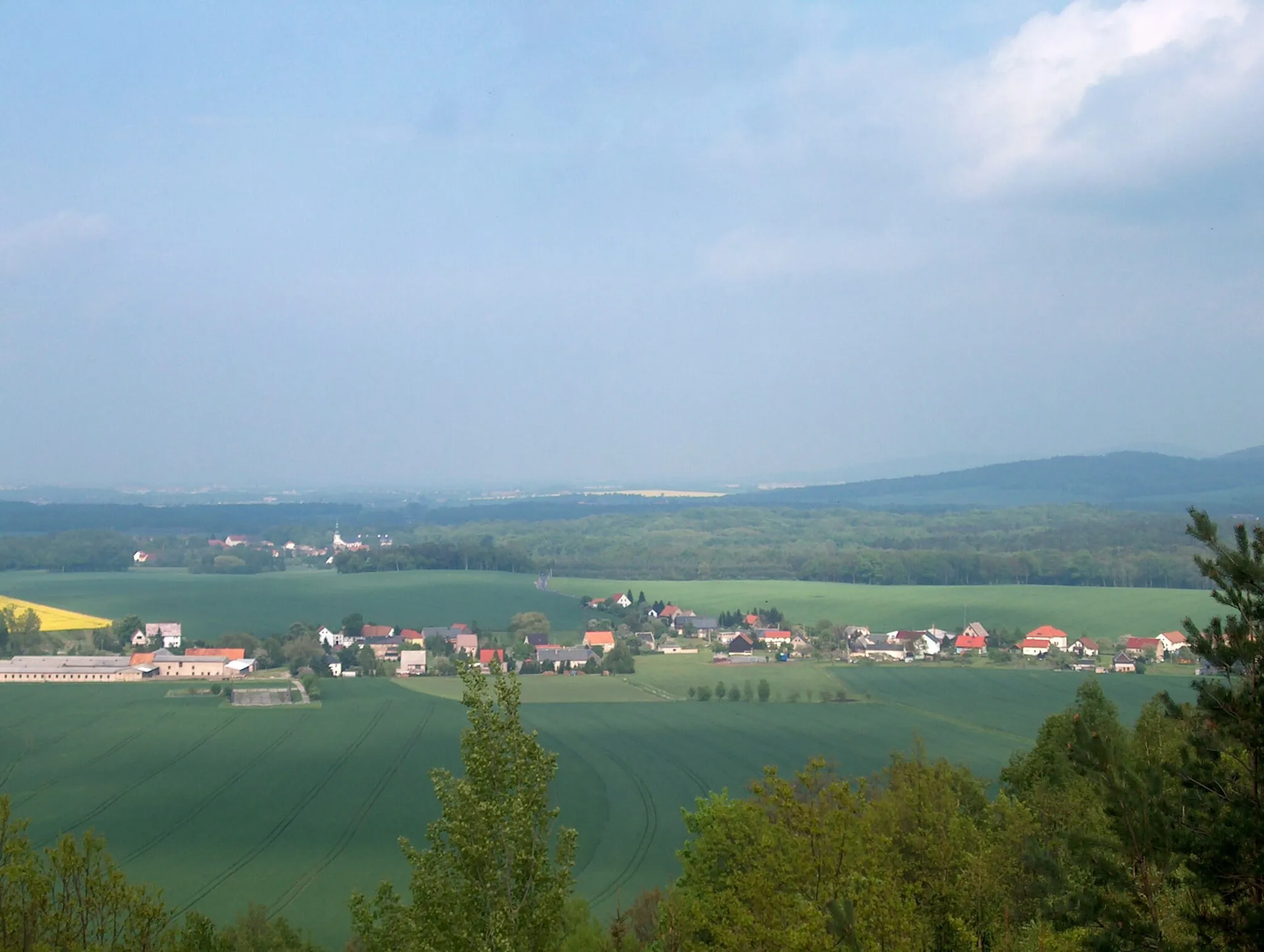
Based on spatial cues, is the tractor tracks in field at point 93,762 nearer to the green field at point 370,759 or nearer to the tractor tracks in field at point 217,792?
the green field at point 370,759

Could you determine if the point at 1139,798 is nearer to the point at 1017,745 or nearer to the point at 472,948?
the point at 472,948

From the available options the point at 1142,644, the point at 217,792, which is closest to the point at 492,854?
the point at 217,792

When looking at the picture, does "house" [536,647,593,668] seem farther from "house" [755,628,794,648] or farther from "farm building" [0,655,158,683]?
"farm building" [0,655,158,683]

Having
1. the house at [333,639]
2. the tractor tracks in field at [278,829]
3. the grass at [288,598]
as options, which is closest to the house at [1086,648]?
the grass at [288,598]

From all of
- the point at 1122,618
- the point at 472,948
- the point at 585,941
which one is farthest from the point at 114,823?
the point at 1122,618

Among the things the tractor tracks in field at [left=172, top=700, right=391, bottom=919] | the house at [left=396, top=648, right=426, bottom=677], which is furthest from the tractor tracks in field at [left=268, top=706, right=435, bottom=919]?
the house at [left=396, top=648, right=426, bottom=677]

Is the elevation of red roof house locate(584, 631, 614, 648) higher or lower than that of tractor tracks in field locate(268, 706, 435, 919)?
higher
